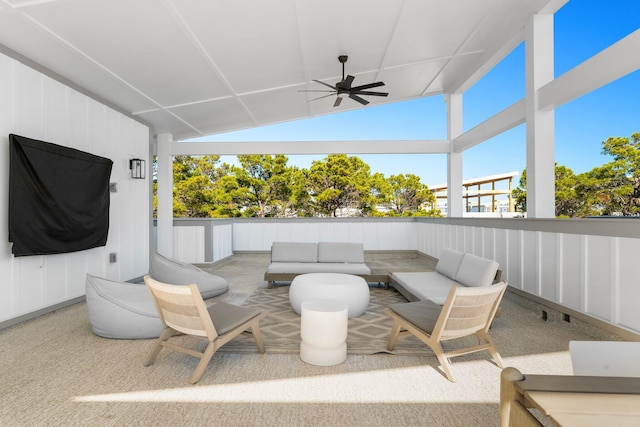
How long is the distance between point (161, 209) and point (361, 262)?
498 centimetres

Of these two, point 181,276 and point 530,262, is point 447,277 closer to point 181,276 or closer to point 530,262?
point 530,262

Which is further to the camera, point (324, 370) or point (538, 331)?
point (538, 331)

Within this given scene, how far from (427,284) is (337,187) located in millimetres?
11799

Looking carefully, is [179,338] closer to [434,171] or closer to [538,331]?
[538,331]

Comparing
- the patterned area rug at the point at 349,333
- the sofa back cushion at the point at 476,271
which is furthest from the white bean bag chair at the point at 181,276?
the sofa back cushion at the point at 476,271

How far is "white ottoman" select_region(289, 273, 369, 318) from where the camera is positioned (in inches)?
156

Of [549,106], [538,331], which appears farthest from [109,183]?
[549,106]

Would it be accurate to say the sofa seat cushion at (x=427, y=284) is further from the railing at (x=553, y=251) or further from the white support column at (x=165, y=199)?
the white support column at (x=165, y=199)

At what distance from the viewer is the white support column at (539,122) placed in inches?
200

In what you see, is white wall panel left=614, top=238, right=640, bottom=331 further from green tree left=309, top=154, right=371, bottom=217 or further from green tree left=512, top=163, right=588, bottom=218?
green tree left=512, top=163, right=588, bottom=218

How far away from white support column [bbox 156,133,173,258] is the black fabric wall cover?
2.76 m

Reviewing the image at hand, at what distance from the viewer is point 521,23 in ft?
18.2

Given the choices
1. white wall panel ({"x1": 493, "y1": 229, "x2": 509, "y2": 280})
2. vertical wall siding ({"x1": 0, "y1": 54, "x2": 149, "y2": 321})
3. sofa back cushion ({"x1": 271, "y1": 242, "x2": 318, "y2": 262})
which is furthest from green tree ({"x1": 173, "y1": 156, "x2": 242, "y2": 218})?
white wall panel ({"x1": 493, "y1": 229, "x2": 509, "y2": 280})

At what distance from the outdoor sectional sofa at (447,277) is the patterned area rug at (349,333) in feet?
1.23
